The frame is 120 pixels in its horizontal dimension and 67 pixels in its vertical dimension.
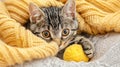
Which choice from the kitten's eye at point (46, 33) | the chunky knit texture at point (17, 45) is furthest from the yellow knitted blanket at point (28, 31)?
the kitten's eye at point (46, 33)

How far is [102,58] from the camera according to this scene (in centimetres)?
138

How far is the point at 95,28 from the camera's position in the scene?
5.35 ft

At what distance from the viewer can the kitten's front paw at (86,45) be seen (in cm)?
151

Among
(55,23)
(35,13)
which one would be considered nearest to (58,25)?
(55,23)

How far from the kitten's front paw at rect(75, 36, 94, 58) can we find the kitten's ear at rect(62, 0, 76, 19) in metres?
0.12

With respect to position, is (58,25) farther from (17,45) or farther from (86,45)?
(17,45)

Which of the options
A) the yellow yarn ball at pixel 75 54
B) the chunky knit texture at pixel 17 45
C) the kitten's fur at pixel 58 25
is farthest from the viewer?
the kitten's fur at pixel 58 25

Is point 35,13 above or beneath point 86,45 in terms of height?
above

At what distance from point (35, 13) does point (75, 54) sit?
0.31 metres

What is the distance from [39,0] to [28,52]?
47 centimetres

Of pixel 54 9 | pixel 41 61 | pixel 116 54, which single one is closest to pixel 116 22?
pixel 116 54

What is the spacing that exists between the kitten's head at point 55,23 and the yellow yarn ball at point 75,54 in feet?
0.30

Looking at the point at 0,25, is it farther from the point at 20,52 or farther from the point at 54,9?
the point at 54,9

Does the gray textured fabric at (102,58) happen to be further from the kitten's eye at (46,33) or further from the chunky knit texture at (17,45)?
the kitten's eye at (46,33)
